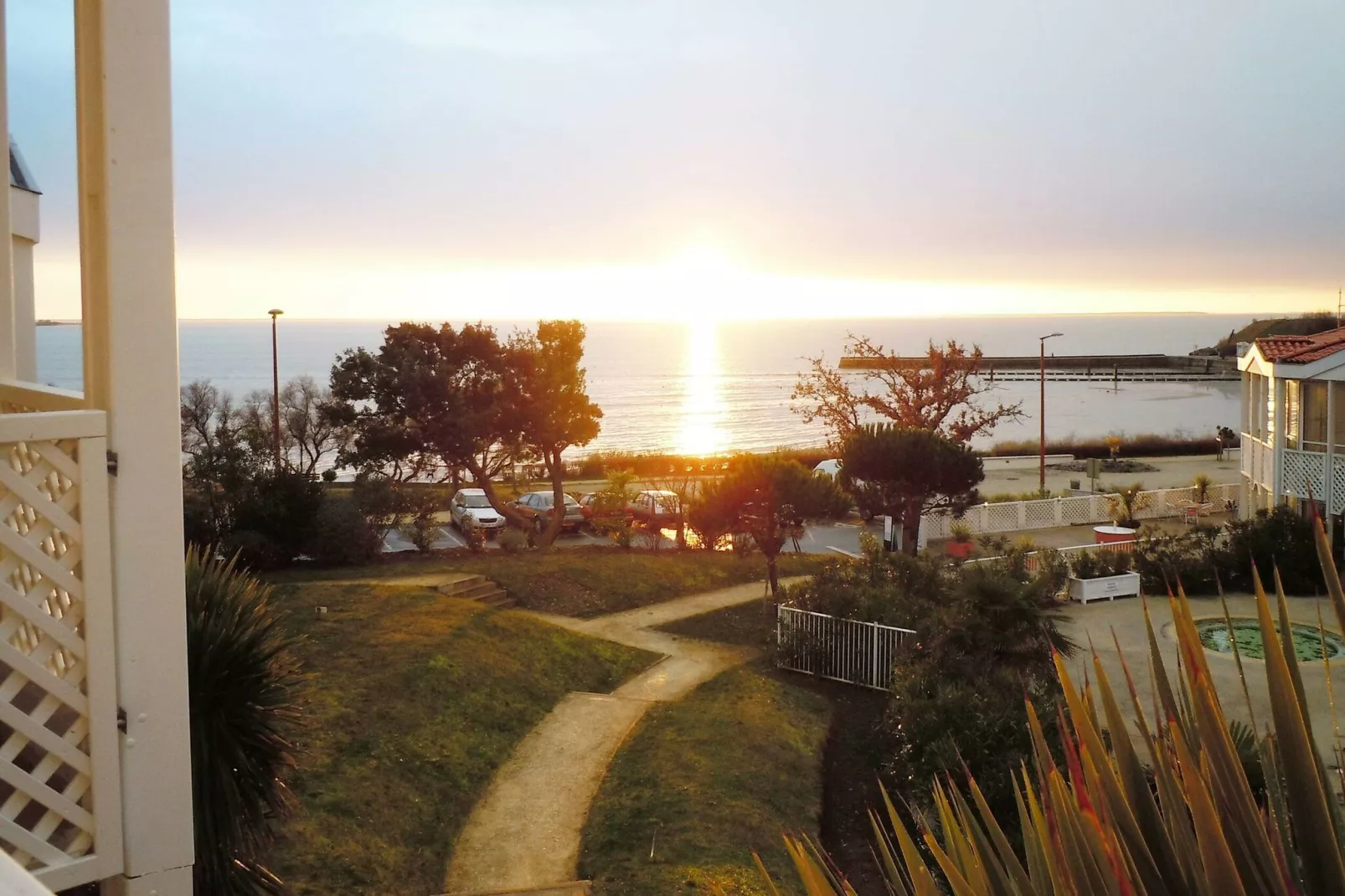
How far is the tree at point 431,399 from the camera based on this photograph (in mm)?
24953

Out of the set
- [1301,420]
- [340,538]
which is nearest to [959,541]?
[1301,420]

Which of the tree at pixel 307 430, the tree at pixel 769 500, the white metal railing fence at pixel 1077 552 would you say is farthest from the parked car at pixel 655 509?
the white metal railing fence at pixel 1077 552

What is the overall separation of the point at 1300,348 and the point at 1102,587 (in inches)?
303

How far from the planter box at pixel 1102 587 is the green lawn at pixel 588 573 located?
5.44 m

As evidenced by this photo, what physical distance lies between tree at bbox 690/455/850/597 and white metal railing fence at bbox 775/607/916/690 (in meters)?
2.72

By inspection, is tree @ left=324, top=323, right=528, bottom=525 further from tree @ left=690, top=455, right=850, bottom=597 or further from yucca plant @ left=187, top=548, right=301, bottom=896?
yucca plant @ left=187, top=548, right=301, bottom=896

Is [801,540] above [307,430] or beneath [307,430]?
beneath

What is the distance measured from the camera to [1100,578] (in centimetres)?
2005

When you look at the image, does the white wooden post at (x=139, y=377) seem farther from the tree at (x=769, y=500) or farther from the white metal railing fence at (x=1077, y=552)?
the white metal railing fence at (x=1077, y=552)

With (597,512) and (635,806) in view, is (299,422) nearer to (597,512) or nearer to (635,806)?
(597,512)

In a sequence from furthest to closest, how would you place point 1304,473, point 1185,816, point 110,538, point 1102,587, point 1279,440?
1. point 1279,440
2. point 1304,473
3. point 1102,587
4. point 110,538
5. point 1185,816

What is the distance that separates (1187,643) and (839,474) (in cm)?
1974

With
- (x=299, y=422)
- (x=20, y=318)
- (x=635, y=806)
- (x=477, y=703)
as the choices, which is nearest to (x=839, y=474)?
(x=477, y=703)

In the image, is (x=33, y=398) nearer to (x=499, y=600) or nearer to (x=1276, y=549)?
(x=499, y=600)
